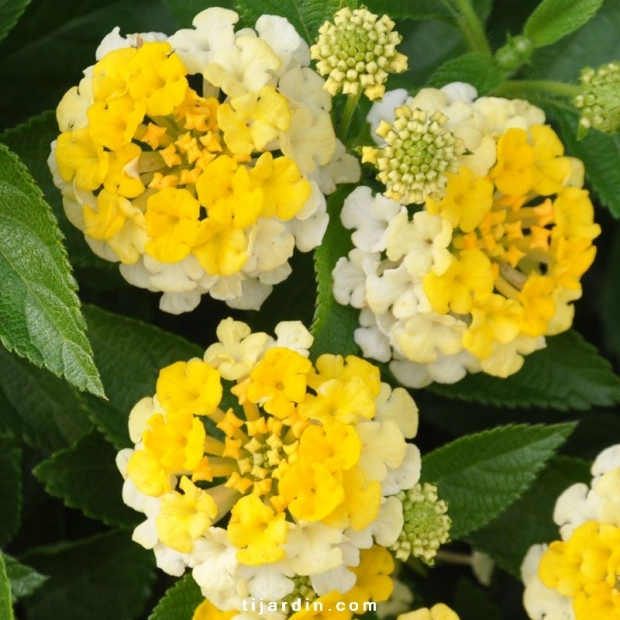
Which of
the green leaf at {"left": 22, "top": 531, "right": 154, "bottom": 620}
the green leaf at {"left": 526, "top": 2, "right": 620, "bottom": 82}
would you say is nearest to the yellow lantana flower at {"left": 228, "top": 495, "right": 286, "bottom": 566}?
the green leaf at {"left": 22, "top": 531, "right": 154, "bottom": 620}

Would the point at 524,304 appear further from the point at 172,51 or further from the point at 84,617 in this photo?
the point at 84,617

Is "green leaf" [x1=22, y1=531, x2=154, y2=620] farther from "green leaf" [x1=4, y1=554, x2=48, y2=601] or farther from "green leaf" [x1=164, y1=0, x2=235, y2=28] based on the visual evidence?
"green leaf" [x1=164, y1=0, x2=235, y2=28]

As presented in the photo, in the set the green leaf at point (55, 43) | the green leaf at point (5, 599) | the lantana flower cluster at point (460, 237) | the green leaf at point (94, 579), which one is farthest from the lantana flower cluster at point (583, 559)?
the green leaf at point (55, 43)

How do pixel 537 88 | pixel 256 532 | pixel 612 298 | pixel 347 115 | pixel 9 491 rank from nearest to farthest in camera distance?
1. pixel 256 532
2. pixel 347 115
3. pixel 537 88
4. pixel 9 491
5. pixel 612 298

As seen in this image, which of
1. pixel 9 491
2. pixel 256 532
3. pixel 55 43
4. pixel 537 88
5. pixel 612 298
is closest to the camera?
pixel 256 532

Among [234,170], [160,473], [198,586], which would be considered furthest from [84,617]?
[234,170]

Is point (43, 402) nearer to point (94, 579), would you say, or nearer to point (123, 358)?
point (123, 358)


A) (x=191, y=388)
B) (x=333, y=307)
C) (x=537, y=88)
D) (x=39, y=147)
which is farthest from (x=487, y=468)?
(x=39, y=147)

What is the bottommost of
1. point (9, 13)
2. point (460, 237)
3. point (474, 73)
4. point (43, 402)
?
point (43, 402)
